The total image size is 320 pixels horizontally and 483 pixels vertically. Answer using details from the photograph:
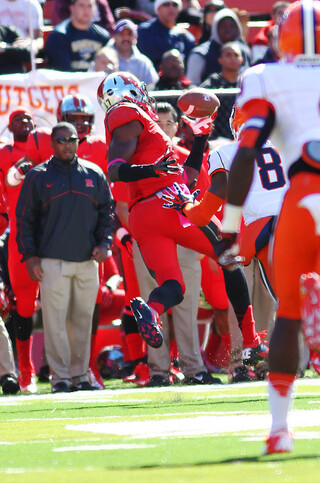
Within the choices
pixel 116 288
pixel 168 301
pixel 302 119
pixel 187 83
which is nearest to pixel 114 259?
pixel 116 288

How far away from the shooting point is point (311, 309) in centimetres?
365

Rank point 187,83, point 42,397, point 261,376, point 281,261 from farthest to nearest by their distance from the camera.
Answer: point 187,83 → point 261,376 → point 42,397 → point 281,261

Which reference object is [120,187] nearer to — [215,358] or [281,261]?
[215,358]

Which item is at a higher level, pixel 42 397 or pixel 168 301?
pixel 168 301

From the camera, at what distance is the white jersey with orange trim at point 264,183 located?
253 inches

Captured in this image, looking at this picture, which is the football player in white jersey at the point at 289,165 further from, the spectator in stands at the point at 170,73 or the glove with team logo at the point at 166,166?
the spectator in stands at the point at 170,73

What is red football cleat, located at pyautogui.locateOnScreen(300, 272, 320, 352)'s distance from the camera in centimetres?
362

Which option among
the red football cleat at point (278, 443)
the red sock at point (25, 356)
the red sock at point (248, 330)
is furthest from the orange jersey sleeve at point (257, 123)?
the red sock at point (25, 356)

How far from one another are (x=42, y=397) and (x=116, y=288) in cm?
234

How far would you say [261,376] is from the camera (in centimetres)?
784

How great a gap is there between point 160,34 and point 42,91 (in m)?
2.57

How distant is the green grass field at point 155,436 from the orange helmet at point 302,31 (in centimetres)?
153

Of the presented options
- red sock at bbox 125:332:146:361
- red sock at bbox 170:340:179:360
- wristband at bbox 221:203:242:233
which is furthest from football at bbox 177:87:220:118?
wristband at bbox 221:203:242:233

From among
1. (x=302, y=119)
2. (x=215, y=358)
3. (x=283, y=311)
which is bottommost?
(x=215, y=358)
